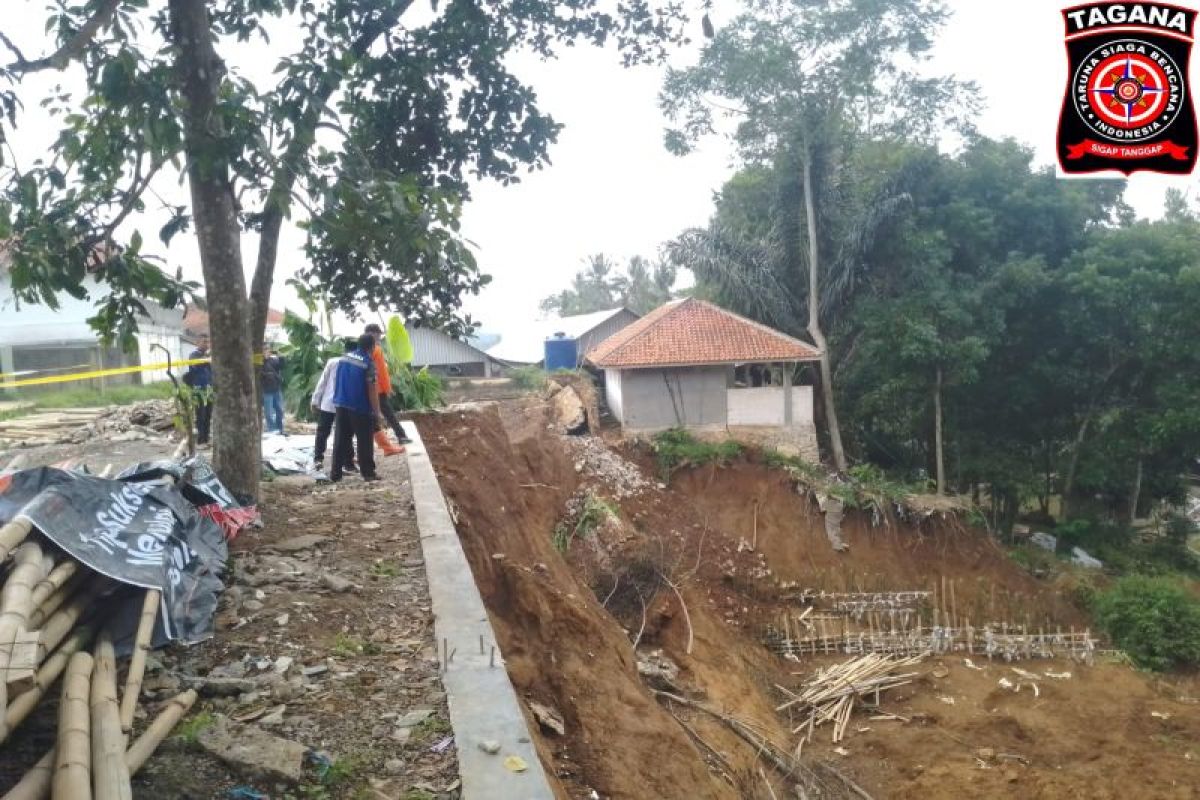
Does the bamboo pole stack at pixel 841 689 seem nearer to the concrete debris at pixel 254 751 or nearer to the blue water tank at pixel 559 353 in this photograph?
the concrete debris at pixel 254 751

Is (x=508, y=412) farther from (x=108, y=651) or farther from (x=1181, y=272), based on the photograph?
(x=108, y=651)

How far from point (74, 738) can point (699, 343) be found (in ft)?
61.6

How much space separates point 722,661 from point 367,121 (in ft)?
29.0

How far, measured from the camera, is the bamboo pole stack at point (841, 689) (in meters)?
11.6

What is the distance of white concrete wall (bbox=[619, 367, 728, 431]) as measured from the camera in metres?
20.7

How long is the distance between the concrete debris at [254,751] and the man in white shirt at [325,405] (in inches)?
192

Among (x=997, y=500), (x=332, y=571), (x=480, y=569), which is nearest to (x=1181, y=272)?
(x=997, y=500)

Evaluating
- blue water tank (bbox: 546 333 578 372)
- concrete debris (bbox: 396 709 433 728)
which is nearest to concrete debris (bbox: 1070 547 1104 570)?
blue water tank (bbox: 546 333 578 372)

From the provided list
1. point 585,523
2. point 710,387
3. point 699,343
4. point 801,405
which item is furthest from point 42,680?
point 801,405

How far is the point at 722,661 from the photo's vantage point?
1220 cm

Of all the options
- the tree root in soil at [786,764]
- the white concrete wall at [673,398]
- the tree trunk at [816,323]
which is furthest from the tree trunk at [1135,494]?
the tree root in soil at [786,764]

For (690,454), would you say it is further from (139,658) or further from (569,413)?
(139,658)

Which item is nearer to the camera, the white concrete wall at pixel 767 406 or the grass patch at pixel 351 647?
the grass patch at pixel 351 647

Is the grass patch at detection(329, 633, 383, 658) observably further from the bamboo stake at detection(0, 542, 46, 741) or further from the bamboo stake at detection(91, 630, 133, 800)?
the bamboo stake at detection(0, 542, 46, 741)
